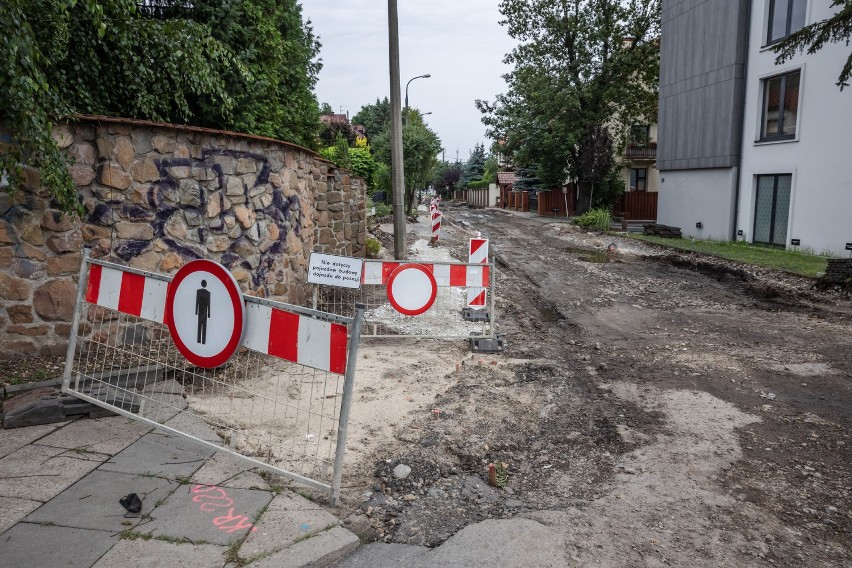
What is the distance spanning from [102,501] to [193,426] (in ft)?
3.93

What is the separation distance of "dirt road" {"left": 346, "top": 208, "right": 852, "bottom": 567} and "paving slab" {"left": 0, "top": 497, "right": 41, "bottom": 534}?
1835 millimetres

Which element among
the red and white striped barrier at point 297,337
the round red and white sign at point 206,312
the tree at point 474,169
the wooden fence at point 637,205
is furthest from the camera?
the tree at point 474,169

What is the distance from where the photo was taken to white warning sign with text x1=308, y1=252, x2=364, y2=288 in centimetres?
733

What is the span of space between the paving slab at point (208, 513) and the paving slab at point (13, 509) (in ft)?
2.36

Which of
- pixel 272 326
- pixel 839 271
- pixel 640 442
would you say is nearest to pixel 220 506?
pixel 272 326

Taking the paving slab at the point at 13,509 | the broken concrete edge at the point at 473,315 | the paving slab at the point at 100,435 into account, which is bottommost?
the paving slab at the point at 13,509

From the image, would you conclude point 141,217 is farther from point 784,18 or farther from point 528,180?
point 528,180

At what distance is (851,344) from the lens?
839cm

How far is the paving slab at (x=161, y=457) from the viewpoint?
4238 mm

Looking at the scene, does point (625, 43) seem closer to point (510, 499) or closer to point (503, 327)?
point (503, 327)

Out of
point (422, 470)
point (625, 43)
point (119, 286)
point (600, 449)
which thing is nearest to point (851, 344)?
point (600, 449)

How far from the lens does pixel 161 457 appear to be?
4.46 meters

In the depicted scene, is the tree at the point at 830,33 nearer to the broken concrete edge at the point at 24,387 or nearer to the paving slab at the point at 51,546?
the broken concrete edge at the point at 24,387

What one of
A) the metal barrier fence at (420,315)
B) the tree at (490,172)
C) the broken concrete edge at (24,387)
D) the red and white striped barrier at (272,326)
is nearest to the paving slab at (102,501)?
the red and white striped barrier at (272,326)
